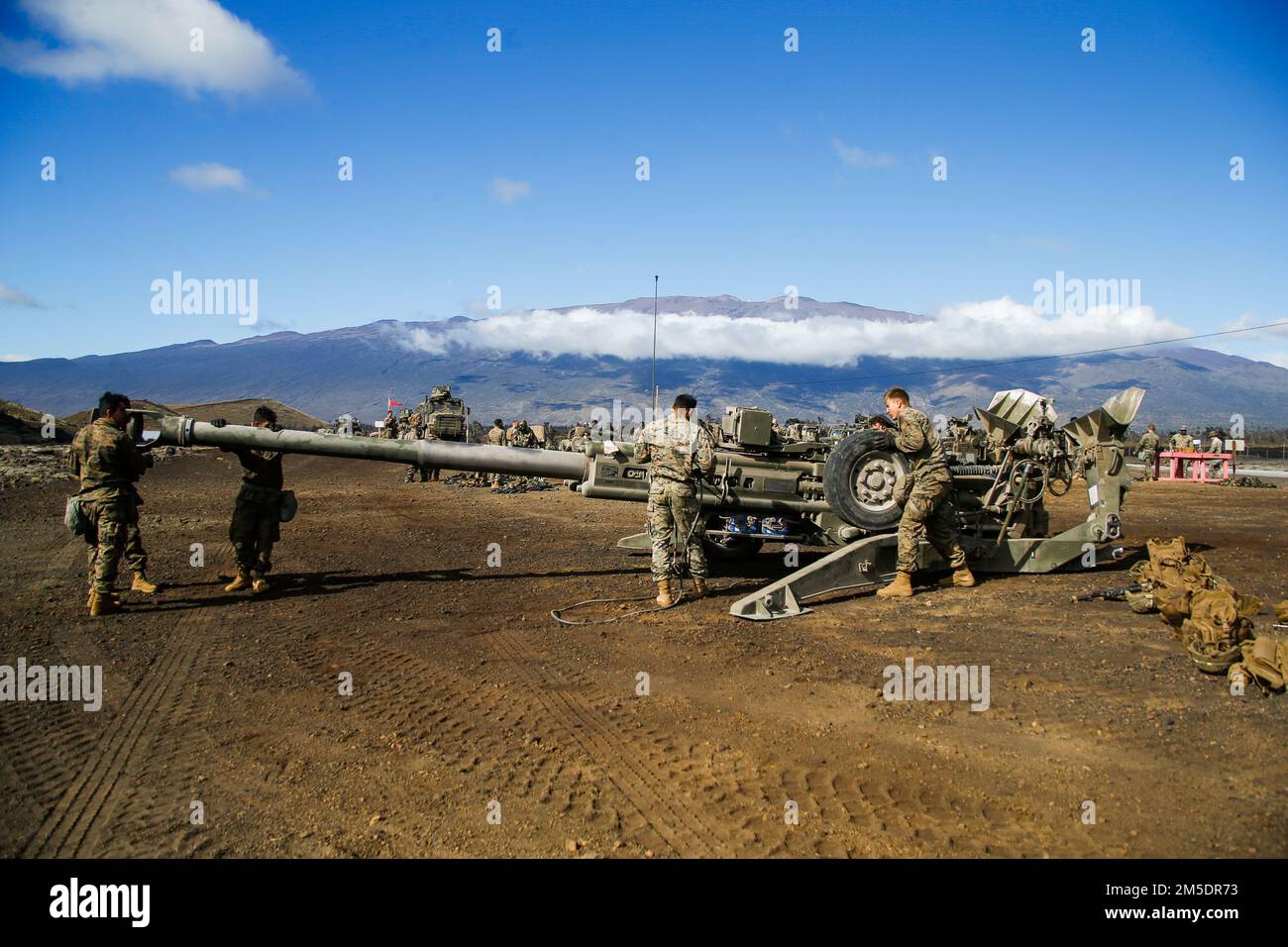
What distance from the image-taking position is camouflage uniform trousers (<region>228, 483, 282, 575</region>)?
8.91 metres

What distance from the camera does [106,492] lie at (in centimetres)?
819

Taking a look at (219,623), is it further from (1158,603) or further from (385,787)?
(1158,603)

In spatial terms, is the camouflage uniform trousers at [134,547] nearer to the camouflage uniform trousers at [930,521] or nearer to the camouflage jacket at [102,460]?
the camouflage jacket at [102,460]

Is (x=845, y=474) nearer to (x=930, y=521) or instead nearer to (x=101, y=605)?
(x=930, y=521)

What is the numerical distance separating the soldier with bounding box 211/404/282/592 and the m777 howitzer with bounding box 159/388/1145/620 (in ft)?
1.00

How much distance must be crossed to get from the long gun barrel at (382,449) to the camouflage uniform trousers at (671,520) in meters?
1.20

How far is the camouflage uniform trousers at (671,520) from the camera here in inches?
334

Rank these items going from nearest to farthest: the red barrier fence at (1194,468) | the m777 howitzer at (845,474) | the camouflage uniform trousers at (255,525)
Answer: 1. the m777 howitzer at (845,474)
2. the camouflage uniform trousers at (255,525)
3. the red barrier fence at (1194,468)

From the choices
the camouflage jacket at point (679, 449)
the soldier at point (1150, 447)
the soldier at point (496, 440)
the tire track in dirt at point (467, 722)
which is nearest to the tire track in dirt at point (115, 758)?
the tire track in dirt at point (467, 722)

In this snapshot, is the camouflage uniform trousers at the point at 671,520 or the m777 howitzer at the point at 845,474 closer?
the camouflage uniform trousers at the point at 671,520

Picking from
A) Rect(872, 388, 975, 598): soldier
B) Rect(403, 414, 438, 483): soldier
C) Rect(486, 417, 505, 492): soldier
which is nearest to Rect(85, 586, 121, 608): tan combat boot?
Rect(872, 388, 975, 598): soldier

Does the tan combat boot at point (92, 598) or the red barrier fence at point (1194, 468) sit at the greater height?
the red barrier fence at point (1194, 468)

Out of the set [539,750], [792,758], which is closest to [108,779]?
[539,750]

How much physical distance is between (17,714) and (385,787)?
2.99 metres
